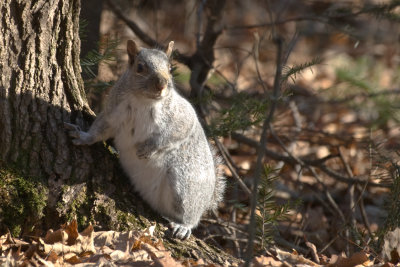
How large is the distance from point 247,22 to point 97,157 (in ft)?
18.9

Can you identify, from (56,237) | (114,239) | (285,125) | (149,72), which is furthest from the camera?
(285,125)

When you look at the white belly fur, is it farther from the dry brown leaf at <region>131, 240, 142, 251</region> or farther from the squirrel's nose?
the dry brown leaf at <region>131, 240, 142, 251</region>

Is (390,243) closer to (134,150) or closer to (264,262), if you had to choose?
(264,262)

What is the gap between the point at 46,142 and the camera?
2645mm

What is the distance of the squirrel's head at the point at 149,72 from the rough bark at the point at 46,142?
0.32 metres

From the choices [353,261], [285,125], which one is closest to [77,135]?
[353,261]

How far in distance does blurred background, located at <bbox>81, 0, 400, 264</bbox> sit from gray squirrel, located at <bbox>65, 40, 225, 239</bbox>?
0.42m

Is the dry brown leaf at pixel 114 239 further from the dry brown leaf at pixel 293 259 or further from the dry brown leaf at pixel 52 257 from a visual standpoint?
the dry brown leaf at pixel 293 259

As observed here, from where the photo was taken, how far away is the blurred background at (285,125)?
3.35 m

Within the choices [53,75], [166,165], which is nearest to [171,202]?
[166,165]

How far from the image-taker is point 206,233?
13.3 ft

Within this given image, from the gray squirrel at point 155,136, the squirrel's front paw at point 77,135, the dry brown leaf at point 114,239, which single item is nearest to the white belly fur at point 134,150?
the gray squirrel at point 155,136


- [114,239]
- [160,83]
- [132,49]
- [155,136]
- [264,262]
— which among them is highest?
[132,49]

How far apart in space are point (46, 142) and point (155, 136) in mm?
598
